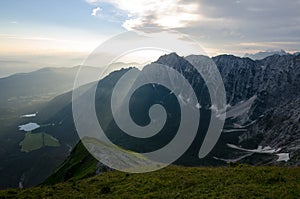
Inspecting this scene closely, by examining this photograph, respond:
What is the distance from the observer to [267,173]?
33062 millimetres

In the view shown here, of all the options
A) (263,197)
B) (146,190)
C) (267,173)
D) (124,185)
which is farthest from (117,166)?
(263,197)

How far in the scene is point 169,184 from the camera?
32.3 m

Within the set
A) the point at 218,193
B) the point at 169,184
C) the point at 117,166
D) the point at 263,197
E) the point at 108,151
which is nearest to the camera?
the point at 263,197

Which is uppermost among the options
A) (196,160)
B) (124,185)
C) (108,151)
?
(124,185)

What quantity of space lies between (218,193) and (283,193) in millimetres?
5813

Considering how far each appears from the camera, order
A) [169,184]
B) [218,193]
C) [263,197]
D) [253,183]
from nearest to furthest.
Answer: [263,197]
[218,193]
[253,183]
[169,184]

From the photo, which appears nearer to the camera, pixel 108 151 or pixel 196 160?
pixel 108 151

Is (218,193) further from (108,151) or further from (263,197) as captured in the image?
(108,151)

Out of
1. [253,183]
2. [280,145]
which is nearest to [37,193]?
[253,183]

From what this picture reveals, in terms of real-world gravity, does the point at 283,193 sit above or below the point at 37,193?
above

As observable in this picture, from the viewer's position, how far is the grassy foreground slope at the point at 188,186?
2766 centimetres

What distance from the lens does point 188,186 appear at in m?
31.2

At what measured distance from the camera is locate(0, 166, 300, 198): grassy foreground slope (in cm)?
2766

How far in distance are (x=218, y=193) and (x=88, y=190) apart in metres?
15.2
